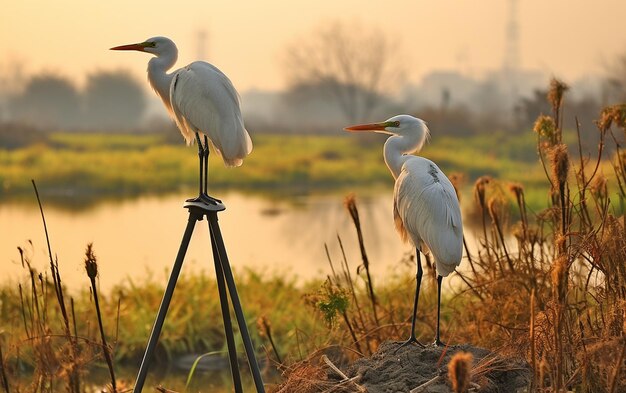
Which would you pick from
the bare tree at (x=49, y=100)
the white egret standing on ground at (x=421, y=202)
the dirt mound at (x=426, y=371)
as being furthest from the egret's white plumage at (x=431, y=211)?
the bare tree at (x=49, y=100)

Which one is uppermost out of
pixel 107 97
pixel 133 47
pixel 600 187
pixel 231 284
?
pixel 107 97

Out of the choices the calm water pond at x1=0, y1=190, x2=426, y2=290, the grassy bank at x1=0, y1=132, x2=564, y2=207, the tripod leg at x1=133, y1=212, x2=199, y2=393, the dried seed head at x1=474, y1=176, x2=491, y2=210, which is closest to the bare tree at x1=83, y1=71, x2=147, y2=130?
the grassy bank at x1=0, y1=132, x2=564, y2=207

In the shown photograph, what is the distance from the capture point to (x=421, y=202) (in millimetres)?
3256

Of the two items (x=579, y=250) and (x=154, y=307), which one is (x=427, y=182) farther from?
(x=154, y=307)

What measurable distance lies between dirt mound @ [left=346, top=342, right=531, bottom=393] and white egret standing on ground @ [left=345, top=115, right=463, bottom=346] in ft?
0.36

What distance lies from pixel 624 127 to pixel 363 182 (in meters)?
16.2

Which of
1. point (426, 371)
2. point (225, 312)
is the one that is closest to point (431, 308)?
point (426, 371)

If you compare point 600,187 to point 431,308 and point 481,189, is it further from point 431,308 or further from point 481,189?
point 431,308

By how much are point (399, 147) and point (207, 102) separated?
76 centimetres

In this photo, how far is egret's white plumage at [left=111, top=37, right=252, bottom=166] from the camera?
10.3 ft

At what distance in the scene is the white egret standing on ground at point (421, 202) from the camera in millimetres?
3209

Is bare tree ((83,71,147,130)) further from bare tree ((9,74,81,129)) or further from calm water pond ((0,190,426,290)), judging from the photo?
calm water pond ((0,190,426,290))

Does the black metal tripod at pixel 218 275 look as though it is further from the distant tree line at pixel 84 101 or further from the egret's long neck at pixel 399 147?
the distant tree line at pixel 84 101

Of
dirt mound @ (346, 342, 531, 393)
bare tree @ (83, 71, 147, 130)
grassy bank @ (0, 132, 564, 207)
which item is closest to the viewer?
dirt mound @ (346, 342, 531, 393)
